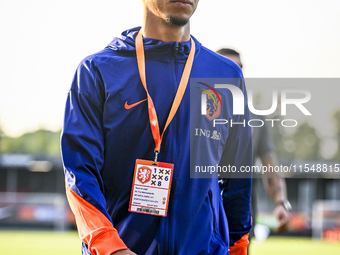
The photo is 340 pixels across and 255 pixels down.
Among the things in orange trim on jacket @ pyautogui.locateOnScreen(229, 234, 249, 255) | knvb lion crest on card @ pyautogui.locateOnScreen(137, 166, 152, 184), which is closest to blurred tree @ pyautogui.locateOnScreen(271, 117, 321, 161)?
orange trim on jacket @ pyautogui.locateOnScreen(229, 234, 249, 255)

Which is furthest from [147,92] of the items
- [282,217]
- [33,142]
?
[33,142]

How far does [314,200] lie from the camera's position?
3278 centimetres

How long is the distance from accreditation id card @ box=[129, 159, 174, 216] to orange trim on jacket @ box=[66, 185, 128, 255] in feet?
0.62

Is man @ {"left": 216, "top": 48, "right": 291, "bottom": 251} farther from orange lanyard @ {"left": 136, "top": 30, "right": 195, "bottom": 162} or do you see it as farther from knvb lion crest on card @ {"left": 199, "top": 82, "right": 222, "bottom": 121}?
orange lanyard @ {"left": 136, "top": 30, "right": 195, "bottom": 162}

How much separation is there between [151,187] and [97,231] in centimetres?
31

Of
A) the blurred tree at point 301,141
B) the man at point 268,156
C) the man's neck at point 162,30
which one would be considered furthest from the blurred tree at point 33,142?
the man's neck at point 162,30

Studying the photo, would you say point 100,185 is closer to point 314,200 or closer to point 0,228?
point 0,228

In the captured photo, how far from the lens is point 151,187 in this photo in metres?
2.43

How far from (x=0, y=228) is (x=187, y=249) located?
2574 centimetres

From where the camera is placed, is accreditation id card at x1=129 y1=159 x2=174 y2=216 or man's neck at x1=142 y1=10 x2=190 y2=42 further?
man's neck at x1=142 y1=10 x2=190 y2=42

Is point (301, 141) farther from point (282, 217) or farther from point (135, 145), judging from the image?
point (135, 145)

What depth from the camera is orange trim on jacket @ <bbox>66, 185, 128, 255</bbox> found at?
2.23 meters

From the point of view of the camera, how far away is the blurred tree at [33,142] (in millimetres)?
88188

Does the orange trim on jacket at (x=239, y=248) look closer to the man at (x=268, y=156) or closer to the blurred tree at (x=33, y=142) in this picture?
the man at (x=268, y=156)
